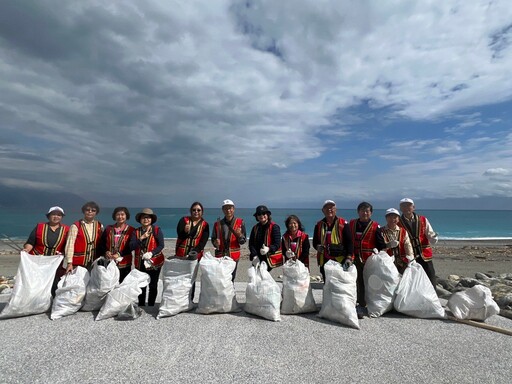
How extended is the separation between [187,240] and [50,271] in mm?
1658

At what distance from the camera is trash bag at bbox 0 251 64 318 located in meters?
3.47

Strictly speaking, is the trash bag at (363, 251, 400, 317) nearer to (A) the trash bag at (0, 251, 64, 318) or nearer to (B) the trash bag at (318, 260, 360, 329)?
(B) the trash bag at (318, 260, 360, 329)

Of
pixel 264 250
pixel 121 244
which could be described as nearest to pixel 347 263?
pixel 264 250

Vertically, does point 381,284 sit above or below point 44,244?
below

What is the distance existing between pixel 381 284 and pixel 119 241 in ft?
11.0

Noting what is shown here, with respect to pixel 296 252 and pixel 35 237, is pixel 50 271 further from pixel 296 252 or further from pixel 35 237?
pixel 296 252

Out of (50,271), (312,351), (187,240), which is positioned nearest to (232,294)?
(187,240)

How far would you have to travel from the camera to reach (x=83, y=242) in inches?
149

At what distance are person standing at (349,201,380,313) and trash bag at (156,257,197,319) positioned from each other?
85.1 inches


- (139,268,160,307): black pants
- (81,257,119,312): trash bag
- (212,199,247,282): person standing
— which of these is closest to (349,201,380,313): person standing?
(212,199,247,282): person standing

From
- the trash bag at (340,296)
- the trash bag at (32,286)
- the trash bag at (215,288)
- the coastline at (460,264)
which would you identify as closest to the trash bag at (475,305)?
the trash bag at (340,296)

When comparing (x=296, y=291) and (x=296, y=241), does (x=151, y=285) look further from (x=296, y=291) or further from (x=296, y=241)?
(x=296, y=241)

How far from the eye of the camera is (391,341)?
9.98ft

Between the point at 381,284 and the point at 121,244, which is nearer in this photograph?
the point at 381,284
